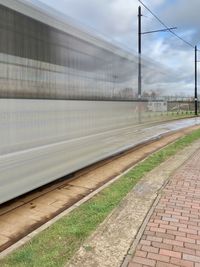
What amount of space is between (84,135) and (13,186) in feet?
7.43

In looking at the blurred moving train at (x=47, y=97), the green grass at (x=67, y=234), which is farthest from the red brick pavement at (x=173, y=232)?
the blurred moving train at (x=47, y=97)

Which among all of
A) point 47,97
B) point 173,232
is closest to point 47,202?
point 47,97

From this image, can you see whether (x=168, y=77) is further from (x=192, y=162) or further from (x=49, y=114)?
(x=49, y=114)

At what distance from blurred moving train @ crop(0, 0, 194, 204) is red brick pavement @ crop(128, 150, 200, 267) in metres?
1.70

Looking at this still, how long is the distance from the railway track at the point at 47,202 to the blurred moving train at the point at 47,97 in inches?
12.6

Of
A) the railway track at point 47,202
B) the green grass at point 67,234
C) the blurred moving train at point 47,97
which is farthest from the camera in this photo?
the blurred moving train at point 47,97

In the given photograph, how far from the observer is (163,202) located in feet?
17.0

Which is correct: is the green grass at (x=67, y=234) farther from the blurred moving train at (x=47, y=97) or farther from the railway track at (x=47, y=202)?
the blurred moving train at (x=47, y=97)

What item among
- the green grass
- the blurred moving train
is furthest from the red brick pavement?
the blurred moving train

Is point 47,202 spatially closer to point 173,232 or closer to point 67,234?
point 67,234

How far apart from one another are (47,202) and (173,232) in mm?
2128

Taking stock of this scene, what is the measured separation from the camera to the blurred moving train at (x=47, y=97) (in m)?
4.47

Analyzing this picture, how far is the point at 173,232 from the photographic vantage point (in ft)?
13.4

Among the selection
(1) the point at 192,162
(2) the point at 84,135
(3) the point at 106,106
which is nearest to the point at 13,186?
(2) the point at 84,135
